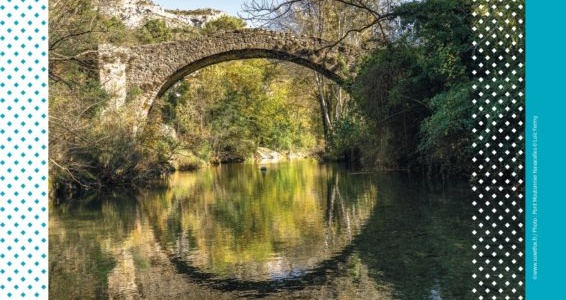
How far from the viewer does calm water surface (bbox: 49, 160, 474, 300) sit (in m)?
5.01

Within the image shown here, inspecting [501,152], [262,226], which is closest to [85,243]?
[262,226]

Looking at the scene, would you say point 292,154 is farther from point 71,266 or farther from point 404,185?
point 71,266

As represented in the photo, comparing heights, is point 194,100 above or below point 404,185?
above

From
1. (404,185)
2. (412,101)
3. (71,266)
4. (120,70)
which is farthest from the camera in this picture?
(120,70)

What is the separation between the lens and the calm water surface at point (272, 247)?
197 inches

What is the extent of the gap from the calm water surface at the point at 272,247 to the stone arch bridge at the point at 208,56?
34.3 ft

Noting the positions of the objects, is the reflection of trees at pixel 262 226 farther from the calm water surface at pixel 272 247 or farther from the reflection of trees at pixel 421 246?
the reflection of trees at pixel 421 246

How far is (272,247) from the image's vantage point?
6762 mm

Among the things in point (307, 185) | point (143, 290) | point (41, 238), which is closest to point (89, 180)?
point (307, 185)

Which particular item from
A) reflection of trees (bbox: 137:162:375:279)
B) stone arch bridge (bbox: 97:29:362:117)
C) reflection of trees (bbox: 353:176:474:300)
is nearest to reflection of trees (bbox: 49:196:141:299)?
reflection of trees (bbox: 137:162:375:279)

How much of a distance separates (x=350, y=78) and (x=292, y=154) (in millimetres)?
17294

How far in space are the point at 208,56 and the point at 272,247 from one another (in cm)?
1704

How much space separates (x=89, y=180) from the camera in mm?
16266

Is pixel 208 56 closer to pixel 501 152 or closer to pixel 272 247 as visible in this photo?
pixel 501 152
